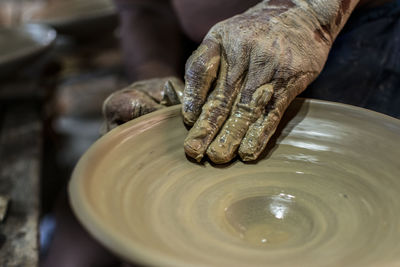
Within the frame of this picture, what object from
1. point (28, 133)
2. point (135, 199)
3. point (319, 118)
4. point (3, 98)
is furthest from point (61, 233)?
point (319, 118)

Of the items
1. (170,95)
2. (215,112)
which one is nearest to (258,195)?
(215,112)

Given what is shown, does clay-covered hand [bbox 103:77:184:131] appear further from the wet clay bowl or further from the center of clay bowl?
the center of clay bowl

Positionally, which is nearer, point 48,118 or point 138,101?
point 138,101

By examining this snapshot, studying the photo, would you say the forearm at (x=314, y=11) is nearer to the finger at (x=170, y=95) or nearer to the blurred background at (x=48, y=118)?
the finger at (x=170, y=95)

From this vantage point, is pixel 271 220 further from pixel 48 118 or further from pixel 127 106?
pixel 48 118

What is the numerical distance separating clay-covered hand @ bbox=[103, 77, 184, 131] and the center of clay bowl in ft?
0.98

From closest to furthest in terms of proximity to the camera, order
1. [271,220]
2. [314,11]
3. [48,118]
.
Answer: [271,220] → [314,11] → [48,118]

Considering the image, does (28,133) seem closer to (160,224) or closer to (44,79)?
(44,79)

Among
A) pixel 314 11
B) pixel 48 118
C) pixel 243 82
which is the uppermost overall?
pixel 314 11

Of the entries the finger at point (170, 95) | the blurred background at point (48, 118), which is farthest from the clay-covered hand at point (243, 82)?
the blurred background at point (48, 118)

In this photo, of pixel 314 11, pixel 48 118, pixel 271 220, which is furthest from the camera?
pixel 48 118

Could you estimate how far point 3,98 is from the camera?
1.95 meters

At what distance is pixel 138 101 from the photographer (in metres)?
0.94

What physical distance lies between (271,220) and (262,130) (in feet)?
0.53
